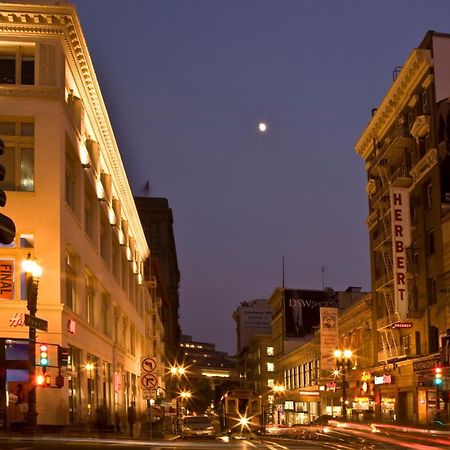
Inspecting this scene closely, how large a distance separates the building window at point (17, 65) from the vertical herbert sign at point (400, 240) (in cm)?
2741

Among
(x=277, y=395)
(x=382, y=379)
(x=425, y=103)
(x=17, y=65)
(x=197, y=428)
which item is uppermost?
(x=425, y=103)

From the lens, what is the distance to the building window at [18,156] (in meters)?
34.4

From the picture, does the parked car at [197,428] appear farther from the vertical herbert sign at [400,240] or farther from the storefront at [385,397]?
the storefront at [385,397]

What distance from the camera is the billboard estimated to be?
118438mm

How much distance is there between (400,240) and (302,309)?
6581cm

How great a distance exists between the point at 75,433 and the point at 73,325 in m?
5.12

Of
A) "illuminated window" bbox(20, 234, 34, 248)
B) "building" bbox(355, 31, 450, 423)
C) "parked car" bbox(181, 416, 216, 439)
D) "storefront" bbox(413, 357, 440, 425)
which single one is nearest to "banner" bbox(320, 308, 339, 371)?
"building" bbox(355, 31, 450, 423)

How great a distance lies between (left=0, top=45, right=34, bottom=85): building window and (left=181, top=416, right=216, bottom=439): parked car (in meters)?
18.8

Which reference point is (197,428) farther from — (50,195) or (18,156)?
(18,156)

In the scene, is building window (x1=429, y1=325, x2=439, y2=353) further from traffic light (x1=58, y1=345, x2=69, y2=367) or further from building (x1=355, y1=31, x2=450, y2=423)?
traffic light (x1=58, y1=345, x2=69, y2=367)

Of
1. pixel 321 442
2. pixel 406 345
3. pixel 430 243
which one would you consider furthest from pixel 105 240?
pixel 321 442

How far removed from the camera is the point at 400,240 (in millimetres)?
53688

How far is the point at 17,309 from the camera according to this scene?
3300 centimetres

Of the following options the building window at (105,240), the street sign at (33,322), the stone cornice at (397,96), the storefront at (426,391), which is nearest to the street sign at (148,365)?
the street sign at (33,322)
